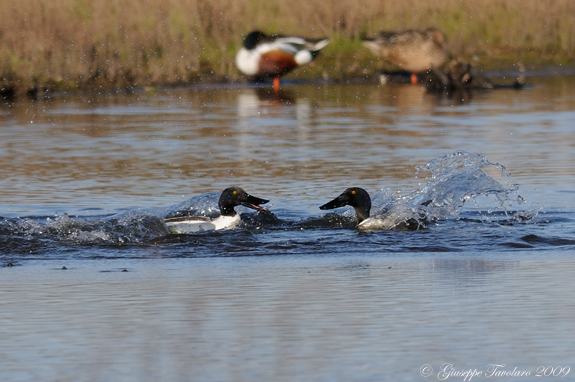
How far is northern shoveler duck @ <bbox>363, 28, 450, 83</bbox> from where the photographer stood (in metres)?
23.7

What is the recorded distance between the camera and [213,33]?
2508cm

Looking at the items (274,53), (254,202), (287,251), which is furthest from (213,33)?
(287,251)

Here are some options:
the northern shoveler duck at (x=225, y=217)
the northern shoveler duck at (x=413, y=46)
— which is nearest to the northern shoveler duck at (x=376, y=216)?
the northern shoveler duck at (x=225, y=217)

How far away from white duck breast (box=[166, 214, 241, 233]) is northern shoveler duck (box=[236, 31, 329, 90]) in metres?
12.9

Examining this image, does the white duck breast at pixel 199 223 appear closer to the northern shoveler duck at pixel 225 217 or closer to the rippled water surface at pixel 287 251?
the northern shoveler duck at pixel 225 217

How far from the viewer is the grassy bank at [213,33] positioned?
22.3 meters

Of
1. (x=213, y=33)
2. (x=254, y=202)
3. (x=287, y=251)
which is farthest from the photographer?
(x=213, y=33)

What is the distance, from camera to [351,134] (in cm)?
1567

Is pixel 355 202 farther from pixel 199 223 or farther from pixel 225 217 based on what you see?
pixel 199 223

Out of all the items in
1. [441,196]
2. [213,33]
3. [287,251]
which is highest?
[213,33]

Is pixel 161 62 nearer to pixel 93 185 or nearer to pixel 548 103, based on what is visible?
pixel 548 103

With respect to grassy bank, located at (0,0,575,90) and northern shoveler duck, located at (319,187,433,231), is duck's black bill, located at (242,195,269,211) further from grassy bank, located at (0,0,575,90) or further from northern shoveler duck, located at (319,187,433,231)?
grassy bank, located at (0,0,575,90)

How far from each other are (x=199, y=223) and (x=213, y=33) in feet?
51.6

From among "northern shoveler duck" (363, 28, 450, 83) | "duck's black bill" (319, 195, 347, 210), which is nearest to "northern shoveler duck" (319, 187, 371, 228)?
"duck's black bill" (319, 195, 347, 210)
